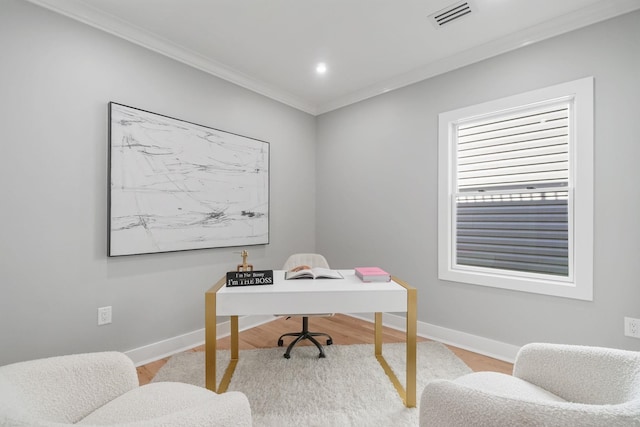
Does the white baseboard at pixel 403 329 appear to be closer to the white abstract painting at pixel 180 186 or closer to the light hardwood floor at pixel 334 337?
the light hardwood floor at pixel 334 337

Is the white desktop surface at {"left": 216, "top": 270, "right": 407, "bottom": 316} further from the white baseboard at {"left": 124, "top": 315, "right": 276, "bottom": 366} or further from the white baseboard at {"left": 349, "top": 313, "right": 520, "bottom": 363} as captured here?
the white baseboard at {"left": 349, "top": 313, "right": 520, "bottom": 363}

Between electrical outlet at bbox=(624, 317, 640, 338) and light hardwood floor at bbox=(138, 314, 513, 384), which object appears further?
light hardwood floor at bbox=(138, 314, 513, 384)

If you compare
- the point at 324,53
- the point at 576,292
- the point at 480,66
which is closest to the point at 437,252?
the point at 576,292

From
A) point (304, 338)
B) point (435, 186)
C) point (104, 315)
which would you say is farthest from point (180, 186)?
point (435, 186)

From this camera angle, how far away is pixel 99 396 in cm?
111

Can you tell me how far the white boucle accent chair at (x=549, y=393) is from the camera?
0.69 metres

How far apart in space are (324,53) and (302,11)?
0.57 metres

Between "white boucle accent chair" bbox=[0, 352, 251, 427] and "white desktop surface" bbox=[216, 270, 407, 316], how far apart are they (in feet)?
1.72

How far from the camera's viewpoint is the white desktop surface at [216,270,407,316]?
5.50 ft

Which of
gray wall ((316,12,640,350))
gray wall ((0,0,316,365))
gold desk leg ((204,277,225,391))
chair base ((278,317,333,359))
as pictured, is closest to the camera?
gold desk leg ((204,277,225,391))

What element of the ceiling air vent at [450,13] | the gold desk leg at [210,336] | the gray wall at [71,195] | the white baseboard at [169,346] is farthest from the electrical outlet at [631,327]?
the gray wall at [71,195]

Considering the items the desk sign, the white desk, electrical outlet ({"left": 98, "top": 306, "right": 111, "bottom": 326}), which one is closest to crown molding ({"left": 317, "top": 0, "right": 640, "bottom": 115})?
the white desk

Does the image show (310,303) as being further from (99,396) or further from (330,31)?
(330,31)

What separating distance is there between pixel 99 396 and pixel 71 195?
149 cm
